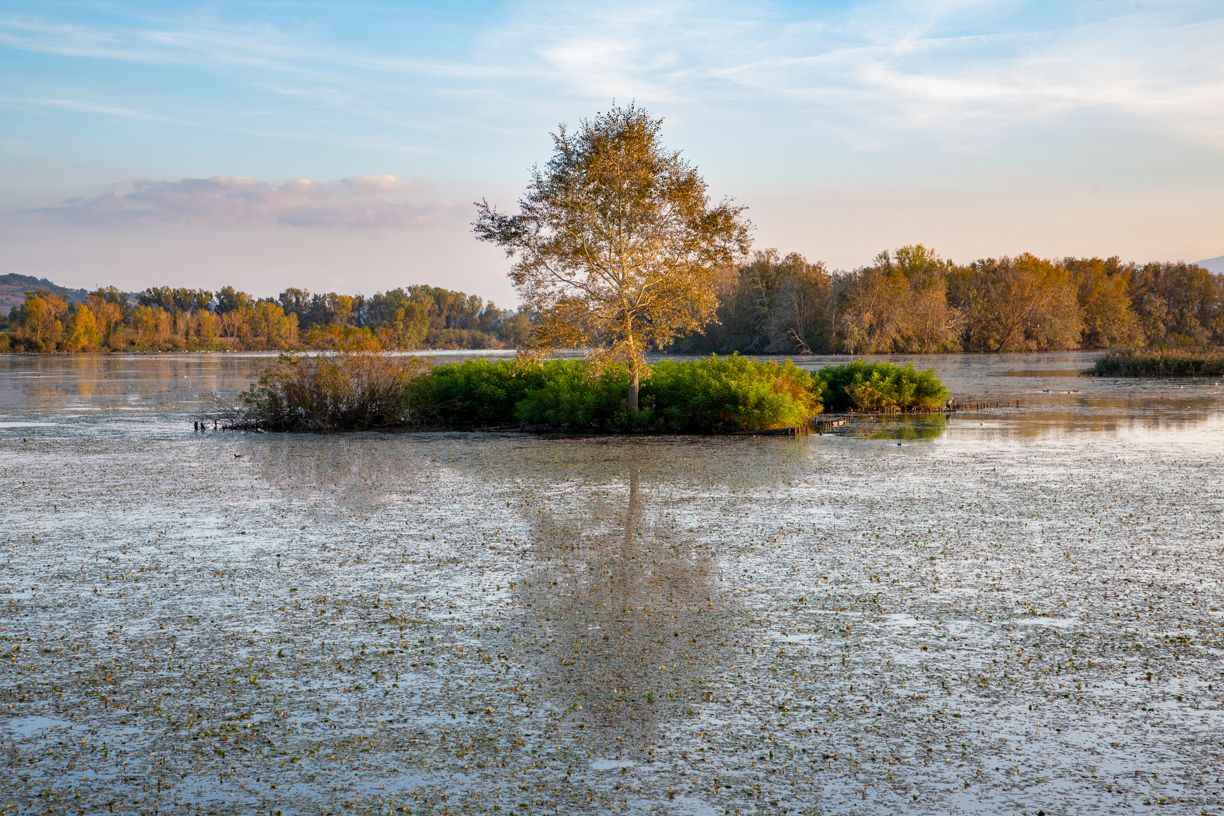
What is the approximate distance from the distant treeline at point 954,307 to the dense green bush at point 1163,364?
35.2 meters

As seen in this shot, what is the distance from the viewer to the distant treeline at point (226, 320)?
120 metres

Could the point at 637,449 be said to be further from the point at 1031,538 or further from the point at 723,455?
the point at 1031,538

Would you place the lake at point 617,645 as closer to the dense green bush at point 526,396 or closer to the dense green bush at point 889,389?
the dense green bush at point 526,396

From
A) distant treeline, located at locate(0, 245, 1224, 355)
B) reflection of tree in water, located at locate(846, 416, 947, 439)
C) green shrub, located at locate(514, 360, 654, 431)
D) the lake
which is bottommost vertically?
the lake

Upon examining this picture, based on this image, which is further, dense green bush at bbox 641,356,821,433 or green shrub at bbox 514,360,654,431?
green shrub at bbox 514,360,654,431

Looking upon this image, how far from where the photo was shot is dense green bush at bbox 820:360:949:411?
2555 centimetres

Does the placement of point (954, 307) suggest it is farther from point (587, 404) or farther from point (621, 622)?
point (621, 622)

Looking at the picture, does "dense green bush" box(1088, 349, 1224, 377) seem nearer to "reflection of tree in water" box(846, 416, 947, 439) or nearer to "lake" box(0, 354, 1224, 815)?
"reflection of tree in water" box(846, 416, 947, 439)

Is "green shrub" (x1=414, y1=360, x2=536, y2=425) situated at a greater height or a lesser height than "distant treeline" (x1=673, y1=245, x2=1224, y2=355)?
lesser

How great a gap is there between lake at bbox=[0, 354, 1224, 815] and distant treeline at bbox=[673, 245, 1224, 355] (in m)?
68.4

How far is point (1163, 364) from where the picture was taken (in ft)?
144

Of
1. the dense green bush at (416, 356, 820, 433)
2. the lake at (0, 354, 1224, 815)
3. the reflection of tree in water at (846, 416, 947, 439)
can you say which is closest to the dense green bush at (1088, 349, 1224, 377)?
the reflection of tree in water at (846, 416, 947, 439)

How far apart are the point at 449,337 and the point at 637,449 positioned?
151671 millimetres

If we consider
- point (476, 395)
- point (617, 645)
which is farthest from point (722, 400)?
point (617, 645)
